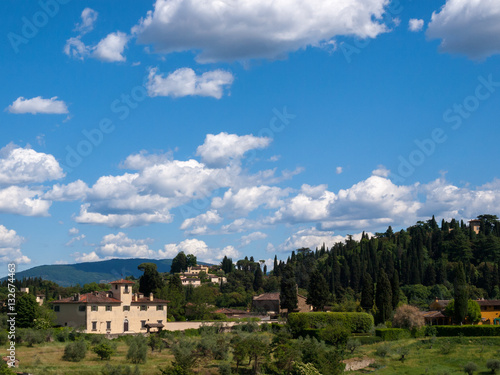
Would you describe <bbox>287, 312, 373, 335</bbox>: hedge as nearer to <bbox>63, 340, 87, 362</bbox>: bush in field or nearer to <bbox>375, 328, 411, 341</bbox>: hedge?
<bbox>375, 328, 411, 341</bbox>: hedge

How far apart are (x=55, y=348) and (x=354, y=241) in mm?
138943

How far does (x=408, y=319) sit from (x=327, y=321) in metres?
9.90

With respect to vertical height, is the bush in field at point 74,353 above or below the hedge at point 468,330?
above

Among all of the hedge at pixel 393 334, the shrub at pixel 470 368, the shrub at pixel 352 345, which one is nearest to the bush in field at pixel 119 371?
the shrub at pixel 470 368

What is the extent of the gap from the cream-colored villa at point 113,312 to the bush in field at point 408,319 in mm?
29762

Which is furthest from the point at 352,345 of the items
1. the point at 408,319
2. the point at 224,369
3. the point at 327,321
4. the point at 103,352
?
the point at 103,352

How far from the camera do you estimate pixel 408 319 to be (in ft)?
232

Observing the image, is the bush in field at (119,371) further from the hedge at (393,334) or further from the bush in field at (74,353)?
the hedge at (393,334)

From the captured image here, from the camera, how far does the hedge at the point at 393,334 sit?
2657 inches

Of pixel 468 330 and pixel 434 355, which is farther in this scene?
pixel 468 330

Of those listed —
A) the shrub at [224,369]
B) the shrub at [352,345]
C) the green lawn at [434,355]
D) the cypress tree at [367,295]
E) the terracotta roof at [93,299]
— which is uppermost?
the terracotta roof at [93,299]

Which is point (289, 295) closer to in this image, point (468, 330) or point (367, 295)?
point (367, 295)

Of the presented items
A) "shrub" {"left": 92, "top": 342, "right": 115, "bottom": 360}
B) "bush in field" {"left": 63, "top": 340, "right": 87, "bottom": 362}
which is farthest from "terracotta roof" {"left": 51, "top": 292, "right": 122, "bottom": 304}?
"bush in field" {"left": 63, "top": 340, "right": 87, "bottom": 362}

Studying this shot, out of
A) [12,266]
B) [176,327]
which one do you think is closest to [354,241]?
[176,327]
